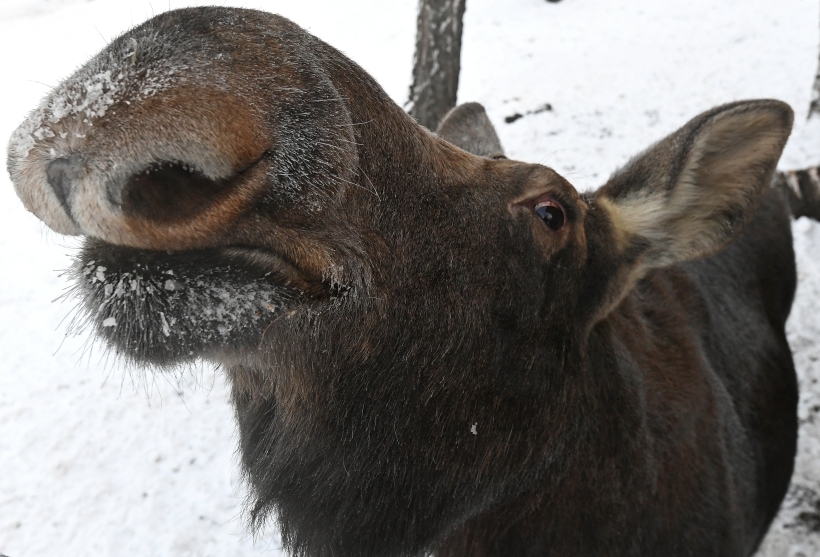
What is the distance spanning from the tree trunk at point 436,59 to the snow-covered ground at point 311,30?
186 cm

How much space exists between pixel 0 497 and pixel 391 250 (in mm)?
6181

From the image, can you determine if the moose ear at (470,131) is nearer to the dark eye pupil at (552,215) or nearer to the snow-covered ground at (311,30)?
the dark eye pupil at (552,215)

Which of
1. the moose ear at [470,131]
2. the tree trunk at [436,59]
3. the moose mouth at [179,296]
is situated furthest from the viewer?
the tree trunk at [436,59]

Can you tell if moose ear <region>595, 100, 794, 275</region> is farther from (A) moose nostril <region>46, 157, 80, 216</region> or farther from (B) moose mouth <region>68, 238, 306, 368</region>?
(A) moose nostril <region>46, 157, 80, 216</region>

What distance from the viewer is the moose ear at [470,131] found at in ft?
13.7

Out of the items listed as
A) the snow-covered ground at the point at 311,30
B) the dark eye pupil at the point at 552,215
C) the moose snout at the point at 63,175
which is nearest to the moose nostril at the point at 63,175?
the moose snout at the point at 63,175

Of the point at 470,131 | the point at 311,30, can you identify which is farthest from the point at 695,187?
the point at 311,30

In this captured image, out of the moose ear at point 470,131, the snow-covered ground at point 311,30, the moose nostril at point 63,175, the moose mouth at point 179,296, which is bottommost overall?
the snow-covered ground at point 311,30

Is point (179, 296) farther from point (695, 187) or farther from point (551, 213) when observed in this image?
point (695, 187)

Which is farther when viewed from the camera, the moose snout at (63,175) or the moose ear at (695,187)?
the moose ear at (695,187)

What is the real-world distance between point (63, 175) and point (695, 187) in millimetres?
2537

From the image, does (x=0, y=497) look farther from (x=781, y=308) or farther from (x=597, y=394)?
(x=781, y=308)

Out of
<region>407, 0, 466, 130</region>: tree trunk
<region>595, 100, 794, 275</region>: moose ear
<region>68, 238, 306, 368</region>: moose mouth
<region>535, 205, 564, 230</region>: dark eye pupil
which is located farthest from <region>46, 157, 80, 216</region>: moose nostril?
<region>407, 0, 466, 130</region>: tree trunk

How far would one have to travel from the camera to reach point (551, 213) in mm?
2482
